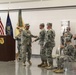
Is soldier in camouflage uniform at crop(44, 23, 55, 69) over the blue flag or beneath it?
beneath

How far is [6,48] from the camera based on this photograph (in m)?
10.9

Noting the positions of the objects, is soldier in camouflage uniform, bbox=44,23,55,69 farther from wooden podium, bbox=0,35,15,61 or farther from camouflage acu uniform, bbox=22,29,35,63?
wooden podium, bbox=0,35,15,61

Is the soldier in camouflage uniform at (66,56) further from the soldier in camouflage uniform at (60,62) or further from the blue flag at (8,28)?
the blue flag at (8,28)

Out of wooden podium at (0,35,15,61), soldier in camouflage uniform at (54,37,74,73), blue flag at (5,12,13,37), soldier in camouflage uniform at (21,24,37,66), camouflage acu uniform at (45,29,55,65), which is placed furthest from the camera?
blue flag at (5,12,13,37)

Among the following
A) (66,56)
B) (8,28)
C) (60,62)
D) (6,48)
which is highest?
(8,28)

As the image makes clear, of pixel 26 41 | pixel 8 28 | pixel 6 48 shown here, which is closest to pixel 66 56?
pixel 26 41

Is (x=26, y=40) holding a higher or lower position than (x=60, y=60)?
higher

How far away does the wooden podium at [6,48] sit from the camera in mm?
10922

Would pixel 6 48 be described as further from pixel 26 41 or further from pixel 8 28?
pixel 8 28

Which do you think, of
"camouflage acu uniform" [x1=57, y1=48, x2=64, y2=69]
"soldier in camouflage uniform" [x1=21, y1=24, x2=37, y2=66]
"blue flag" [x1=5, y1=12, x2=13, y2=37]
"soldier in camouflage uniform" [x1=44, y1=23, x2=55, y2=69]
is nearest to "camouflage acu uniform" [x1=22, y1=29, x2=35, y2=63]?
"soldier in camouflage uniform" [x1=21, y1=24, x2=37, y2=66]

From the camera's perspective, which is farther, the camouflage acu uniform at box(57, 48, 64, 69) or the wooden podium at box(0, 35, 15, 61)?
the wooden podium at box(0, 35, 15, 61)

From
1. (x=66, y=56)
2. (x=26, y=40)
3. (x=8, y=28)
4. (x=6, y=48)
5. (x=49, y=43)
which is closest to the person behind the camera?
(x=66, y=56)

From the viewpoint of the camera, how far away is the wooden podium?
35.8 feet

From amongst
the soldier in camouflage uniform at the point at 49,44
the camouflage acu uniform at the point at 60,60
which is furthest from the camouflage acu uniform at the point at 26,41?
the camouflage acu uniform at the point at 60,60
